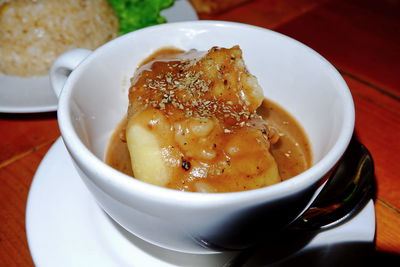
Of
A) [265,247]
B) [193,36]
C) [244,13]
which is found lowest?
[244,13]

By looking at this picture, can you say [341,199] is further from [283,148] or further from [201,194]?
[201,194]

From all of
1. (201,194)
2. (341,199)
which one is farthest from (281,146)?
(201,194)

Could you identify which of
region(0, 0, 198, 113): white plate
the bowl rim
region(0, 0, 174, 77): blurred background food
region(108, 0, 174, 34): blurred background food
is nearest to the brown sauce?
the bowl rim

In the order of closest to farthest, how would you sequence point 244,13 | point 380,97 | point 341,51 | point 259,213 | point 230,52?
point 259,213, point 230,52, point 380,97, point 341,51, point 244,13

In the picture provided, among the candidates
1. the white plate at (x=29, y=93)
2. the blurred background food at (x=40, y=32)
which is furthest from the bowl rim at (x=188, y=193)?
the blurred background food at (x=40, y=32)

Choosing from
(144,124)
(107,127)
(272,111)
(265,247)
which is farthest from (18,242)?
(272,111)

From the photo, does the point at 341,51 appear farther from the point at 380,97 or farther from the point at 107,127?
the point at 107,127

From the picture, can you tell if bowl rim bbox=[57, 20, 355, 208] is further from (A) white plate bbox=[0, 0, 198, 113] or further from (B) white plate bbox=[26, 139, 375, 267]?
(A) white plate bbox=[0, 0, 198, 113]
